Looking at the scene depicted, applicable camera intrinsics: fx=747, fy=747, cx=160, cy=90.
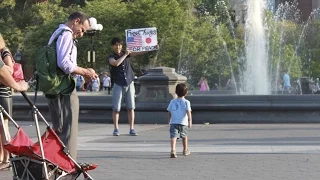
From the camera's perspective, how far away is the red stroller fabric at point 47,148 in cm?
646

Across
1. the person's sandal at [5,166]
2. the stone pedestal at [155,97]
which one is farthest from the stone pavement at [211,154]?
the stone pedestal at [155,97]

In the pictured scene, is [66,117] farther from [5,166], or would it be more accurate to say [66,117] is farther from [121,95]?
[121,95]

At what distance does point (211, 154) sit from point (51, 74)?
13.3ft

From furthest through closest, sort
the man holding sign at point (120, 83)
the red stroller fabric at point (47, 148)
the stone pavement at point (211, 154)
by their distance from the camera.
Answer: the man holding sign at point (120, 83), the stone pavement at point (211, 154), the red stroller fabric at point (47, 148)

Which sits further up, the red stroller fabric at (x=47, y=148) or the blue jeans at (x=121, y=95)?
the red stroller fabric at (x=47, y=148)

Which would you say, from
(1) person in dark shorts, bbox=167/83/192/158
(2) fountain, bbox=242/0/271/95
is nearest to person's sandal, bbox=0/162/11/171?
(1) person in dark shorts, bbox=167/83/192/158

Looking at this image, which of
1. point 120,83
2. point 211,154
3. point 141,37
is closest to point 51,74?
point 211,154

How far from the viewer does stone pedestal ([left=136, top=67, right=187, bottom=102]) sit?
16734 mm

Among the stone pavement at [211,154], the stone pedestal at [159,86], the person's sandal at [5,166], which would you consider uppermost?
the stone pedestal at [159,86]

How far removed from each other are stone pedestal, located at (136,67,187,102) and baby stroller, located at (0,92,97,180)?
1000 cm

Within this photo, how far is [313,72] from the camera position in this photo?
4325 centimetres

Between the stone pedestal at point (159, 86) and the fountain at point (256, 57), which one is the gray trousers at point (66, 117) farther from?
the fountain at point (256, 57)

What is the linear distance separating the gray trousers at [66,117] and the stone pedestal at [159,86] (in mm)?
9304

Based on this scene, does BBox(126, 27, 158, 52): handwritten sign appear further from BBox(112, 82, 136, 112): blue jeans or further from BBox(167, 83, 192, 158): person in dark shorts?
BBox(167, 83, 192, 158): person in dark shorts
